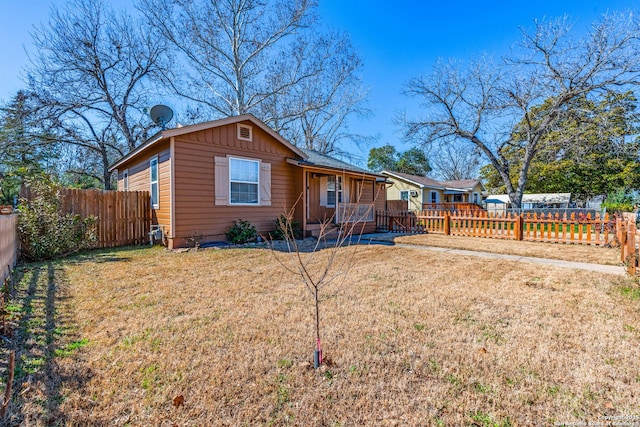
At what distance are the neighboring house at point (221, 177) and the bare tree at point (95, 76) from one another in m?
8.63

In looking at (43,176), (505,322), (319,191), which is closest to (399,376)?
(505,322)

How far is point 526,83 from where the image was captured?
1766 centimetres

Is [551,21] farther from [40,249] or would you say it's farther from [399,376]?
[40,249]

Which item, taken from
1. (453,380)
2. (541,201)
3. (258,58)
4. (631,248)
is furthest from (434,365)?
(541,201)

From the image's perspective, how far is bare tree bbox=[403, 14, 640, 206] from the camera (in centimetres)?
1490

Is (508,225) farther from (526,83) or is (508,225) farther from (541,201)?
(541,201)

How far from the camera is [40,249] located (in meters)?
6.36

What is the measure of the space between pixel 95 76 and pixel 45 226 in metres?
14.5

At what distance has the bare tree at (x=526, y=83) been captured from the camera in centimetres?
1490

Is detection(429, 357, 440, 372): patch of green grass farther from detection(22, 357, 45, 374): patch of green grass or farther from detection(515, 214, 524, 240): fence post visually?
detection(515, 214, 524, 240): fence post

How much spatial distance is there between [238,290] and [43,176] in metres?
6.08

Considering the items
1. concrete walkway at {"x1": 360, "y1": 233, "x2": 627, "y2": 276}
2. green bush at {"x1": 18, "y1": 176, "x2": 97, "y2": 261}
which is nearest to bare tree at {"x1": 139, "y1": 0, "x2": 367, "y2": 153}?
green bush at {"x1": 18, "y1": 176, "x2": 97, "y2": 261}

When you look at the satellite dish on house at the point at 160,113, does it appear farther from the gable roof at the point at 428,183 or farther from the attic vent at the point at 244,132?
the gable roof at the point at 428,183

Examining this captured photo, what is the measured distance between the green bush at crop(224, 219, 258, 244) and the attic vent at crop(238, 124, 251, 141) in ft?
8.52
